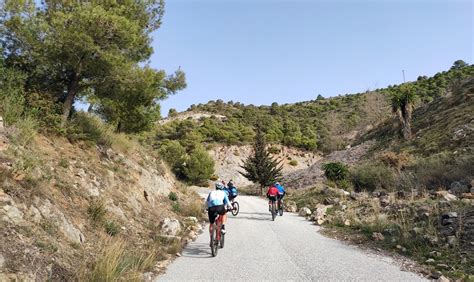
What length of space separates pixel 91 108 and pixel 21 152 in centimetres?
1027

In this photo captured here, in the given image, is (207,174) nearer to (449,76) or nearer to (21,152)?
(21,152)

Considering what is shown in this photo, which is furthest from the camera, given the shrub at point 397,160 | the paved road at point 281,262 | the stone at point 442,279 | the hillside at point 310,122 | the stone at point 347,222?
the hillside at point 310,122

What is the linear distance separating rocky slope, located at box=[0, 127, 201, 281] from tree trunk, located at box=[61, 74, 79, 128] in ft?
3.70

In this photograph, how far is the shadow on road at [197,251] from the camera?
9564 millimetres

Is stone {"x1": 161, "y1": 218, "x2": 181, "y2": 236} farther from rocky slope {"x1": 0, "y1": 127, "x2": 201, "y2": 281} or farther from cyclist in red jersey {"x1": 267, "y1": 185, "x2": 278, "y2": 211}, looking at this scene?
cyclist in red jersey {"x1": 267, "y1": 185, "x2": 278, "y2": 211}

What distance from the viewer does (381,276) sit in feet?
23.6

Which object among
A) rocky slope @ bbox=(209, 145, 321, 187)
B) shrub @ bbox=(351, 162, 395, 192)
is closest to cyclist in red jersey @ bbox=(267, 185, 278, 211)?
shrub @ bbox=(351, 162, 395, 192)

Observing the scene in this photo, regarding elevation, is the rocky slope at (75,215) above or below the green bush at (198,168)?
A: below

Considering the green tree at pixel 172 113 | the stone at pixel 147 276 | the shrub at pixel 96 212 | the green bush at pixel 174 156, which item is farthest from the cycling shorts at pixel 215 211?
the green tree at pixel 172 113

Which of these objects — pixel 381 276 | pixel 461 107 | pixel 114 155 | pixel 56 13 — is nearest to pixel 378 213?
pixel 381 276

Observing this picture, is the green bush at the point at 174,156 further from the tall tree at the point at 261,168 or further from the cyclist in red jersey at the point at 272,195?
the cyclist in red jersey at the point at 272,195

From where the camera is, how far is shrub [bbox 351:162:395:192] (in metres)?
22.9

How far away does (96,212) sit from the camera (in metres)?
9.62

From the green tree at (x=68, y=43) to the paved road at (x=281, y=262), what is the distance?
7632mm
